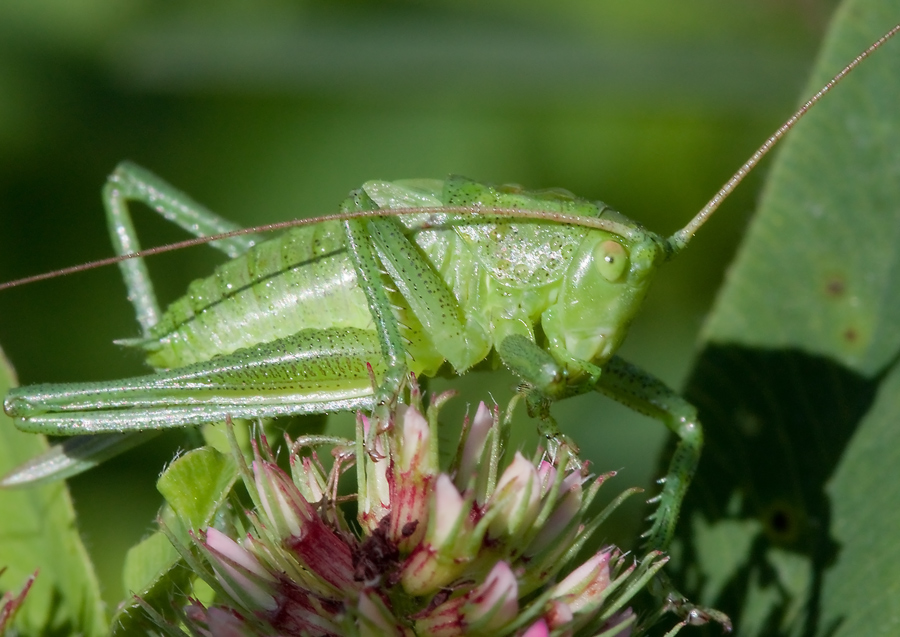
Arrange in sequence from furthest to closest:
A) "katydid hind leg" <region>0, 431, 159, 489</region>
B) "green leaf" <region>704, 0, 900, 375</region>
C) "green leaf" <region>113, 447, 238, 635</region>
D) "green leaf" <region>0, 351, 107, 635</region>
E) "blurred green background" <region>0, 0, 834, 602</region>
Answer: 1. "blurred green background" <region>0, 0, 834, 602</region>
2. "green leaf" <region>704, 0, 900, 375</region>
3. "katydid hind leg" <region>0, 431, 159, 489</region>
4. "green leaf" <region>0, 351, 107, 635</region>
5. "green leaf" <region>113, 447, 238, 635</region>

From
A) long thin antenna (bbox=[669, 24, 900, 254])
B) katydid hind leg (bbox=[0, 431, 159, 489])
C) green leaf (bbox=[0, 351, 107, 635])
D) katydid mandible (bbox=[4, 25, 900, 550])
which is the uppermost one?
long thin antenna (bbox=[669, 24, 900, 254])

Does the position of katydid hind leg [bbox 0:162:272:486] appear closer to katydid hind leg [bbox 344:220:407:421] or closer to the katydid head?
katydid hind leg [bbox 344:220:407:421]

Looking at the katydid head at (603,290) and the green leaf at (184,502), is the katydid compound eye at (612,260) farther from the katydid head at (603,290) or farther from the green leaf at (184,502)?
the green leaf at (184,502)

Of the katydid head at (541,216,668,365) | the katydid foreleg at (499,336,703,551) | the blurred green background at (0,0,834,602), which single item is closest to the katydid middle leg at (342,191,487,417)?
the katydid foreleg at (499,336,703,551)

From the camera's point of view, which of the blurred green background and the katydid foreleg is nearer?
the katydid foreleg

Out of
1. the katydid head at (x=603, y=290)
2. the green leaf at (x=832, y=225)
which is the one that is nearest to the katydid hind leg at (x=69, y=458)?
the katydid head at (x=603, y=290)

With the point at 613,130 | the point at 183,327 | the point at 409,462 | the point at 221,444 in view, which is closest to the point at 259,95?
the point at 613,130

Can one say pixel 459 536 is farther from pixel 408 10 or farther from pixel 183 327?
pixel 408 10

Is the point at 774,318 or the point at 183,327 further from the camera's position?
the point at 774,318
